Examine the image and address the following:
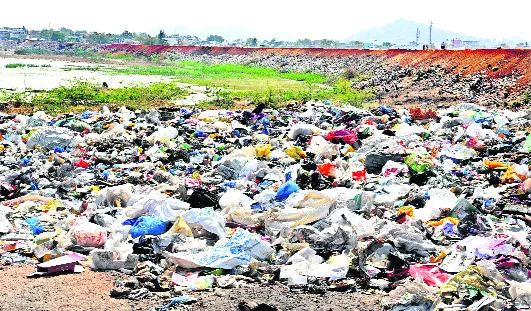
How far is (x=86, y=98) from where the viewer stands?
17750 mm

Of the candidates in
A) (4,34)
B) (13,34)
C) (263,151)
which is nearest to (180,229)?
(263,151)

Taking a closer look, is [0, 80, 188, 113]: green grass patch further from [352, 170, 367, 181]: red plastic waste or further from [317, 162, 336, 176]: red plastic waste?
[352, 170, 367, 181]: red plastic waste

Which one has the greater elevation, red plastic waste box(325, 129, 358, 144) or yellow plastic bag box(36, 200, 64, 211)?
red plastic waste box(325, 129, 358, 144)

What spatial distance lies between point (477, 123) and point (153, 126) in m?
6.50

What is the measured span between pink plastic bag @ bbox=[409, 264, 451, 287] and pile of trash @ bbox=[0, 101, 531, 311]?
0.02 m

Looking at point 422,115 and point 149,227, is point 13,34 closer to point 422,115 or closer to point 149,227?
point 422,115

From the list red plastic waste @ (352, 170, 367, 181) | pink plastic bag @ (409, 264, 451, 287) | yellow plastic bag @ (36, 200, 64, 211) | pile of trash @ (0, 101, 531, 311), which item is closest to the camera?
pink plastic bag @ (409, 264, 451, 287)

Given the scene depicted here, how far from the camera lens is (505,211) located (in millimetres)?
5781

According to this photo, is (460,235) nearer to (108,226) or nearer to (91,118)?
(108,226)

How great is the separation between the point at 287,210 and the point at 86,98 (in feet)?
45.8

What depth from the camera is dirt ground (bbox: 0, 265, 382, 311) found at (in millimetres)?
4016

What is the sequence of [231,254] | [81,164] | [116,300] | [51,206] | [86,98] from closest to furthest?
[116,300]
[231,254]
[51,206]
[81,164]
[86,98]

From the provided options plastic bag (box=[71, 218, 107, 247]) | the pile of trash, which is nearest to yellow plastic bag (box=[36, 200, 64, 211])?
the pile of trash

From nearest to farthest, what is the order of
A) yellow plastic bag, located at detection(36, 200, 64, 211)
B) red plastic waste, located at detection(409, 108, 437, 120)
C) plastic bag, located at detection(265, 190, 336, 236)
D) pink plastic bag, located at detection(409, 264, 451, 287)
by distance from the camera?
pink plastic bag, located at detection(409, 264, 451, 287) < plastic bag, located at detection(265, 190, 336, 236) < yellow plastic bag, located at detection(36, 200, 64, 211) < red plastic waste, located at detection(409, 108, 437, 120)
